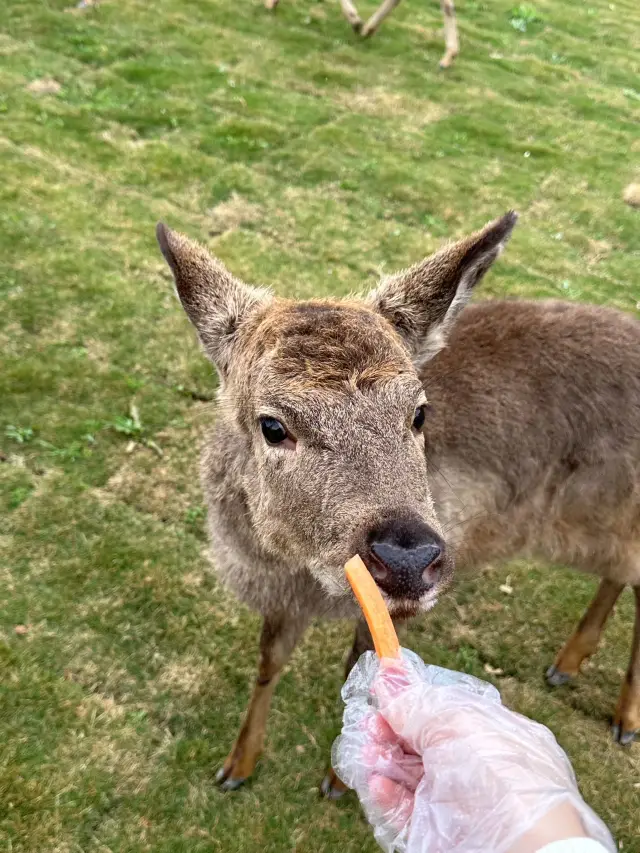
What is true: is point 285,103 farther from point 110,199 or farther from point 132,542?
point 132,542

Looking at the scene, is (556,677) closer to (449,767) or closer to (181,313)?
(449,767)

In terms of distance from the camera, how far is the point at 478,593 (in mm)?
5238

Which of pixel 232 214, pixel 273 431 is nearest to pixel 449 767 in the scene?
pixel 273 431

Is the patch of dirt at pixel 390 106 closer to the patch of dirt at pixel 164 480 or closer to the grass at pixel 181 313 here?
the grass at pixel 181 313

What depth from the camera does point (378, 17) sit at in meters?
13.2

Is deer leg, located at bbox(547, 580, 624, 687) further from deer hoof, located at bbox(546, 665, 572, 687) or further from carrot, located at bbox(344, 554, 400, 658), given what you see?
carrot, located at bbox(344, 554, 400, 658)

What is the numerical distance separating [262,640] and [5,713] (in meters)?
1.63

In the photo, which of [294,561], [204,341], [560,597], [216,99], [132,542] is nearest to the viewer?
[294,561]

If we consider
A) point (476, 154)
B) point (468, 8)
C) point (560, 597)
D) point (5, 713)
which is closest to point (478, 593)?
point (560, 597)

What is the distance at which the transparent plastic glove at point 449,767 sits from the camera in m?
1.68

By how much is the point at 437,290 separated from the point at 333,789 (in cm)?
301

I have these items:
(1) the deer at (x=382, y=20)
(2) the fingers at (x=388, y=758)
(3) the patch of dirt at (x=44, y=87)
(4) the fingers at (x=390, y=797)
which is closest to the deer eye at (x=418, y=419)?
(2) the fingers at (x=388, y=758)

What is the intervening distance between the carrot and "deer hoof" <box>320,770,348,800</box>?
2.26 metres

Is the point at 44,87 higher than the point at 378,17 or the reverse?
the reverse
